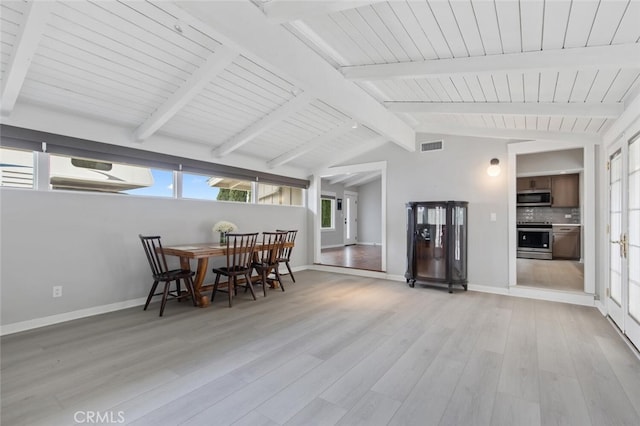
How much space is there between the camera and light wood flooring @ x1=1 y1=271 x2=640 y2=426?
5.77ft

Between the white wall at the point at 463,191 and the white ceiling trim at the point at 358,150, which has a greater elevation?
the white ceiling trim at the point at 358,150

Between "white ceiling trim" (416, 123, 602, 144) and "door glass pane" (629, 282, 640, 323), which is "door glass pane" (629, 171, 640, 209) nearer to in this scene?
"door glass pane" (629, 282, 640, 323)

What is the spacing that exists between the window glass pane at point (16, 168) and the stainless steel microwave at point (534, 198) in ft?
32.2

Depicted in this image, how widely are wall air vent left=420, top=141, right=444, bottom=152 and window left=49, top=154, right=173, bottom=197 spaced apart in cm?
423

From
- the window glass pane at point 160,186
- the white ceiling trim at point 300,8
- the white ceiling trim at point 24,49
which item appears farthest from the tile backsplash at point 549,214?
the white ceiling trim at point 24,49

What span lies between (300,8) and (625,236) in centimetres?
366

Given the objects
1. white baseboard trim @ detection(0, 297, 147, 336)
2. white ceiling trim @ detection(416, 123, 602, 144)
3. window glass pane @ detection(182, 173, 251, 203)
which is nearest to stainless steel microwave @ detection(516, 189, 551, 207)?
white ceiling trim @ detection(416, 123, 602, 144)

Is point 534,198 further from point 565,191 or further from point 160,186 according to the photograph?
point 160,186

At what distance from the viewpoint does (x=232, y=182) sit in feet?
17.3

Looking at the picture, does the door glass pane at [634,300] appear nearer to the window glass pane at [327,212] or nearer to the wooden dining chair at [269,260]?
the wooden dining chair at [269,260]

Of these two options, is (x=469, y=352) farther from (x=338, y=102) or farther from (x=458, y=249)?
(x=338, y=102)

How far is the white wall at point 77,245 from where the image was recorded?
9.77 ft

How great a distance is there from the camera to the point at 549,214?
7852mm

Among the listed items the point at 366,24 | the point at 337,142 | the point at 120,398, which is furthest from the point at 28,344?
the point at 337,142
